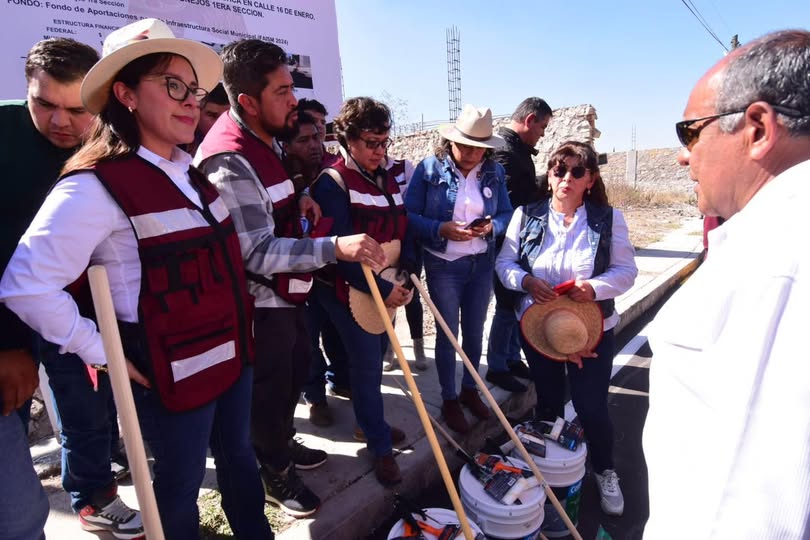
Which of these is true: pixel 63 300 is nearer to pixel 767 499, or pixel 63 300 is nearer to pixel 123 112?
pixel 123 112

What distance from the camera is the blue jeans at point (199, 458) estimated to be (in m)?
1.52

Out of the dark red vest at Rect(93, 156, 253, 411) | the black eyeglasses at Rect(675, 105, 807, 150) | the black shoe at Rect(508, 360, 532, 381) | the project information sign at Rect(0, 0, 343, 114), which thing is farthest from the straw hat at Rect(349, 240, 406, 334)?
the project information sign at Rect(0, 0, 343, 114)

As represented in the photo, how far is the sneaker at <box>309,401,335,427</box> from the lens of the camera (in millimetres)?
3062

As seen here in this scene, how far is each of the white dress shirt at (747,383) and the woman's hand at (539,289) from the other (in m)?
1.70

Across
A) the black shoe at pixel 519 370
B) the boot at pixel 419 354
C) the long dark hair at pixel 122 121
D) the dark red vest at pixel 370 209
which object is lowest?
the black shoe at pixel 519 370

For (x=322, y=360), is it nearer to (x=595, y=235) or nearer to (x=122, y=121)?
(x=595, y=235)

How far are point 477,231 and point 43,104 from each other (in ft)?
7.13

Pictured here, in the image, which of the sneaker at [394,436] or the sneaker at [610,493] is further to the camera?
the sneaker at [394,436]

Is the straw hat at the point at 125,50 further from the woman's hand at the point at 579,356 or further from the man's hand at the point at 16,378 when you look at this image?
the woman's hand at the point at 579,356

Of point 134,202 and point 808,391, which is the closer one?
point 808,391

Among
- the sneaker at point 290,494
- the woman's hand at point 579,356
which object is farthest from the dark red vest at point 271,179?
the woman's hand at point 579,356

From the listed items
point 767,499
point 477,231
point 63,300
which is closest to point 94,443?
point 63,300

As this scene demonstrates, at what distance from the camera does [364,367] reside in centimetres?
245

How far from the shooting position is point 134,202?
53.8 inches
